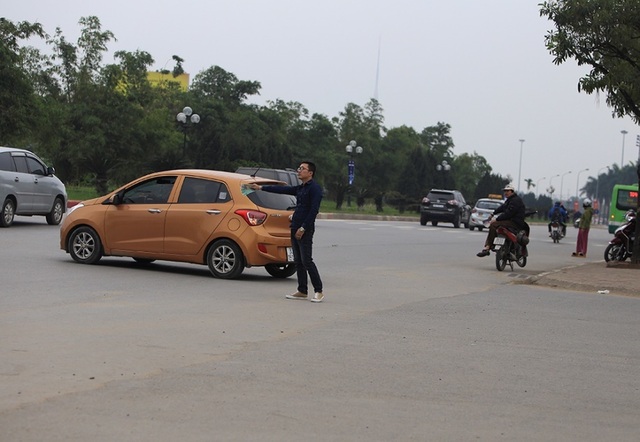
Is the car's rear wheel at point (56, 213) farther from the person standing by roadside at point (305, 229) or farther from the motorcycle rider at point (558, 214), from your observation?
the motorcycle rider at point (558, 214)

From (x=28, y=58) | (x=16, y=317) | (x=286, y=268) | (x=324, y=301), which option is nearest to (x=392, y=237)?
(x=286, y=268)

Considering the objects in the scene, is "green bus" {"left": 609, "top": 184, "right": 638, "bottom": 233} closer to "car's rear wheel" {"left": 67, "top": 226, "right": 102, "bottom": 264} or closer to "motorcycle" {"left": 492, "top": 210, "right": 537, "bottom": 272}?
"motorcycle" {"left": 492, "top": 210, "right": 537, "bottom": 272}

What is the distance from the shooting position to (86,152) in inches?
2148

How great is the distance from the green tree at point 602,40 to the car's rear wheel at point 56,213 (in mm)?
12598

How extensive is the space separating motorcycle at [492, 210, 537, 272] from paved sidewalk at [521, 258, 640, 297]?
110 cm

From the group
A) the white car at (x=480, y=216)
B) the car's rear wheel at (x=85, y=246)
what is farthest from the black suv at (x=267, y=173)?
the white car at (x=480, y=216)

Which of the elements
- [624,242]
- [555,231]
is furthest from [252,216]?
[555,231]

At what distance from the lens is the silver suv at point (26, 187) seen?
23828 mm

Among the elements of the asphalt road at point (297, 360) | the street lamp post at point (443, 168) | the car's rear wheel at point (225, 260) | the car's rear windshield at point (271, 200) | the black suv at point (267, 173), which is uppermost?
the street lamp post at point (443, 168)

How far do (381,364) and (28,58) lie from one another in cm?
5335

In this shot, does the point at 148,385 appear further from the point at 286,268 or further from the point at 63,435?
the point at 286,268

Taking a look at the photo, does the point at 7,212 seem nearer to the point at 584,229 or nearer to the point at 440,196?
the point at 584,229

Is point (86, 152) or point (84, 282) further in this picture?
point (86, 152)

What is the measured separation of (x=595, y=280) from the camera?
62.3 feet
